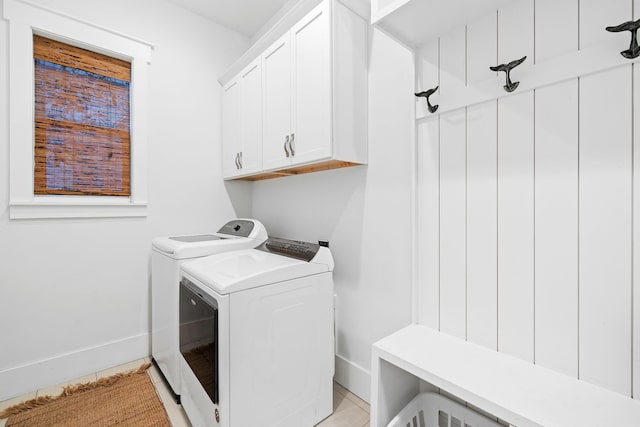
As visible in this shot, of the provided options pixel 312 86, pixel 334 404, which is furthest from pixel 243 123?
pixel 334 404

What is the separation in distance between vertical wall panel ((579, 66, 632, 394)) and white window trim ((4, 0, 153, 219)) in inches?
100

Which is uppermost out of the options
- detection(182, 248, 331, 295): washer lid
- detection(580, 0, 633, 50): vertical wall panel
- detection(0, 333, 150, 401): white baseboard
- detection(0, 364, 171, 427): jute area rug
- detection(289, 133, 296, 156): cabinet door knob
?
detection(580, 0, 633, 50): vertical wall panel

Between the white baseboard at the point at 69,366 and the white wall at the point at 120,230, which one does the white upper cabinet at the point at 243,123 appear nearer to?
the white wall at the point at 120,230

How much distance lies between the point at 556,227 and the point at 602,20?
66cm

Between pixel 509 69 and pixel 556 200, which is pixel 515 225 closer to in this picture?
pixel 556 200

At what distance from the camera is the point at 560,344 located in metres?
0.99

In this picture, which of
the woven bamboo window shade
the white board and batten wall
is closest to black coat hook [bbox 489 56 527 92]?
the white board and batten wall

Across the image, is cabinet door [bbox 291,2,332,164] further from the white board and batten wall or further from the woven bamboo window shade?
the woven bamboo window shade

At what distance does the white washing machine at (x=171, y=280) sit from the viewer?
Answer: 1.64 meters

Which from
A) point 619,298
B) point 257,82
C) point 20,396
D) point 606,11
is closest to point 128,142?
point 257,82

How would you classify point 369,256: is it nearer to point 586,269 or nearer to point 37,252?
point 586,269

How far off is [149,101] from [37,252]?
128cm

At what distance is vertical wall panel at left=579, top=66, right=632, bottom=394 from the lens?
87 cm

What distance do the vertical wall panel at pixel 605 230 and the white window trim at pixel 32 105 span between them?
2.55 metres
